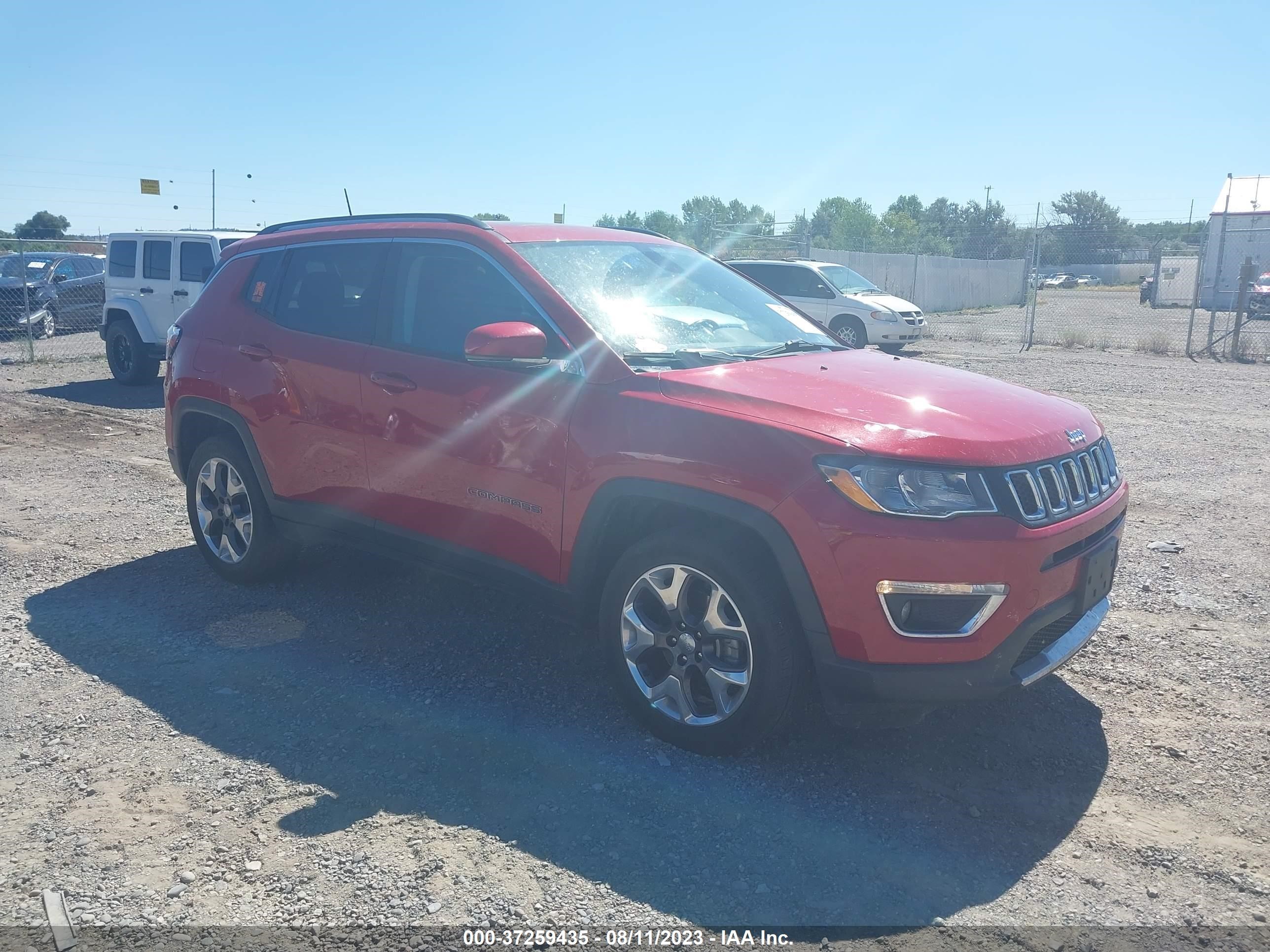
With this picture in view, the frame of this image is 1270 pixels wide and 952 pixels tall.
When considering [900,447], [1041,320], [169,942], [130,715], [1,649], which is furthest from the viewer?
[1041,320]

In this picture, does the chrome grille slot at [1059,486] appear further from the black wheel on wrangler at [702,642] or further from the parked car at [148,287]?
the parked car at [148,287]

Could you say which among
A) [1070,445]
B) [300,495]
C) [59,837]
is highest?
[1070,445]

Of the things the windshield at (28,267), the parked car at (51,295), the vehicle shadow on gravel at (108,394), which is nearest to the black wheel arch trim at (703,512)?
the vehicle shadow on gravel at (108,394)

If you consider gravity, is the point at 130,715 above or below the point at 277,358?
below

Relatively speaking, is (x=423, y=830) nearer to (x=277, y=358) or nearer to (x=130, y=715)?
(x=130, y=715)

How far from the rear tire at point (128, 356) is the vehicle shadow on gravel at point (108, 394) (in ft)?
0.42

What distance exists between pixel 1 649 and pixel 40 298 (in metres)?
17.3

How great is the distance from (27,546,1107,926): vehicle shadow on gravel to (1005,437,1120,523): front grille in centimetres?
95

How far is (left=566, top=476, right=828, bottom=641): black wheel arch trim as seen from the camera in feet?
10.7

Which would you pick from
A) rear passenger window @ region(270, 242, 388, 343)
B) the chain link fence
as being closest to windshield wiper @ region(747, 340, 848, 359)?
rear passenger window @ region(270, 242, 388, 343)

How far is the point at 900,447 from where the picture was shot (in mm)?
3176

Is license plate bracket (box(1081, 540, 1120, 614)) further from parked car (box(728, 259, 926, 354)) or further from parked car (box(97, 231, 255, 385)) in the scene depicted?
parked car (box(728, 259, 926, 354))

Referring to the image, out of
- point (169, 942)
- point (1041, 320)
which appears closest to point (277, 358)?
point (169, 942)

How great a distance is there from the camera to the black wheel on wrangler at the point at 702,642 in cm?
336
